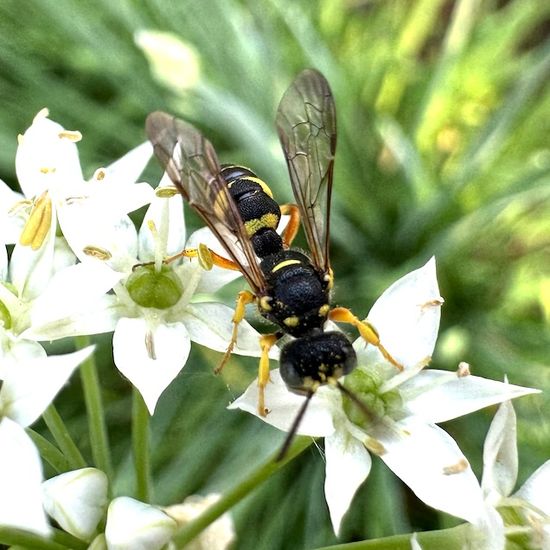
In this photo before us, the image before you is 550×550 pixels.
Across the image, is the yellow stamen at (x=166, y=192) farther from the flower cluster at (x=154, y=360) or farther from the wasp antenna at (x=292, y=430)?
the wasp antenna at (x=292, y=430)

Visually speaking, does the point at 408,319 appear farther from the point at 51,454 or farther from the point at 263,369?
the point at 51,454

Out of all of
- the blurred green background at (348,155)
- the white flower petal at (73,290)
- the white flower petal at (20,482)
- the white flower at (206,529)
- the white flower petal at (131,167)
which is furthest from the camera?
the blurred green background at (348,155)

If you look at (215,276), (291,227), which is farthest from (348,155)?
(215,276)

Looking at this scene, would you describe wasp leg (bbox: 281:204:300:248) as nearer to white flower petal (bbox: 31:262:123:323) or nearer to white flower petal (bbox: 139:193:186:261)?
white flower petal (bbox: 139:193:186:261)

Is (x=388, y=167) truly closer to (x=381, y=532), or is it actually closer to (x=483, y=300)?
(x=483, y=300)

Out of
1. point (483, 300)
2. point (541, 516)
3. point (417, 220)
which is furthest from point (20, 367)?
point (483, 300)

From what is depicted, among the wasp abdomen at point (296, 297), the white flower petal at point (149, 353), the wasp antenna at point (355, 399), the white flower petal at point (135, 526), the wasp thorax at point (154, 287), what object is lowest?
the white flower petal at point (135, 526)

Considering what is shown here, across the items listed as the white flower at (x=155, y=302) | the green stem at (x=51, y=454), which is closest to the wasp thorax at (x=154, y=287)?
the white flower at (x=155, y=302)
